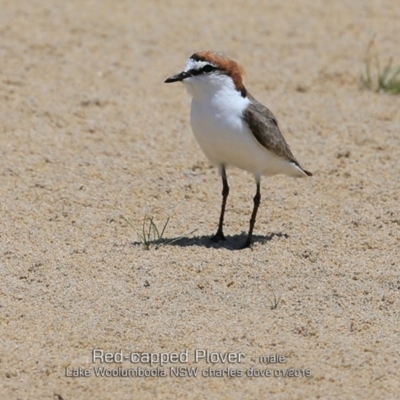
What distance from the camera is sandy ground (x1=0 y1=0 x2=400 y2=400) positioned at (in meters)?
5.26

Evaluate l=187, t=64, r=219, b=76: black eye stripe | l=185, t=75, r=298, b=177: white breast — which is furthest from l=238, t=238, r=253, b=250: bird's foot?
l=187, t=64, r=219, b=76: black eye stripe

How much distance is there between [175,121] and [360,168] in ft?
6.52

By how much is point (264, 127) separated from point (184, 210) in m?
1.12

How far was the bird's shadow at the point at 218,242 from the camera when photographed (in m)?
6.77

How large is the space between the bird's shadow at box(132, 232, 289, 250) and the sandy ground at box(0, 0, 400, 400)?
0.03m

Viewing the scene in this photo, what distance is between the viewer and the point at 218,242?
6.89m

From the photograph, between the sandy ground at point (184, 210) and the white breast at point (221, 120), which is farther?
the white breast at point (221, 120)

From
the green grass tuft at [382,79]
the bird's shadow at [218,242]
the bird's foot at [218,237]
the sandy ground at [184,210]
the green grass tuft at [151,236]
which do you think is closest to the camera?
the sandy ground at [184,210]

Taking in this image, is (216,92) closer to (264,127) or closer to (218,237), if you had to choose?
(264,127)

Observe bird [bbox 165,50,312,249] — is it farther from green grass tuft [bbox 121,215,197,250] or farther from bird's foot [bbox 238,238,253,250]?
green grass tuft [bbox 121,215,197,250]

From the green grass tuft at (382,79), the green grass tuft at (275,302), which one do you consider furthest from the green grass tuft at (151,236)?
the green grass tuft at (382,79)

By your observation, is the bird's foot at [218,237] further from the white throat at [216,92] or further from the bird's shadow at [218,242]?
the white throat at [216,92]

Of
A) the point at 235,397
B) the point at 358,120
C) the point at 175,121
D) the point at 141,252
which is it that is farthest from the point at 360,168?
the point at 235,397

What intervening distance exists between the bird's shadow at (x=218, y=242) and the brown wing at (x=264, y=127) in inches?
25.1
